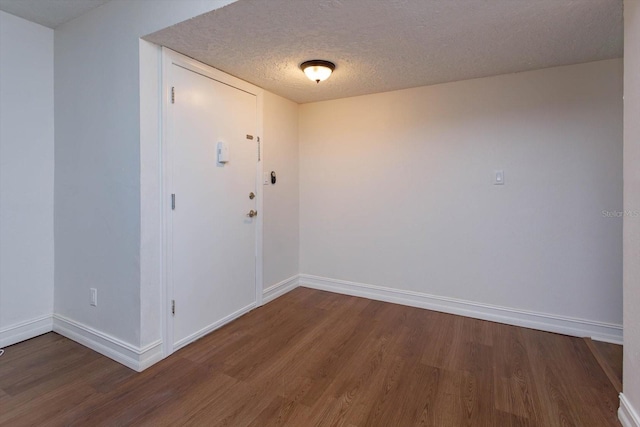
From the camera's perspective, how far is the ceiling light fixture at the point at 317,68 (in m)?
2.42

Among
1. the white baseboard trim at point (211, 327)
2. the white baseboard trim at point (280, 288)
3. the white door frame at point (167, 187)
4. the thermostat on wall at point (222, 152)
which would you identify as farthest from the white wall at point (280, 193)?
the white door frame at point (167, 187)

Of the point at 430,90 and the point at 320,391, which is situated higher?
the point at 430,90

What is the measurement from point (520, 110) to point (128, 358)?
3.53 m

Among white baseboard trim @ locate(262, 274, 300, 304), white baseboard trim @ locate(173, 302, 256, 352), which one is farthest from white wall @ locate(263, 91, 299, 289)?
white baseboard trim @ locate(173, 302, 256, 352)

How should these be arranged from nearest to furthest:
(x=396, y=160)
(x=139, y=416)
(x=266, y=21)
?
1. (x=139, y=416)
2. (x=266, y=21)
3. (x=396, y=160)

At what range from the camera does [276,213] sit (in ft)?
11.1

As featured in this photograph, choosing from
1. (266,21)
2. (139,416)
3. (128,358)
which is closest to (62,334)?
(128,358)

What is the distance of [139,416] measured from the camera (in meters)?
1.65

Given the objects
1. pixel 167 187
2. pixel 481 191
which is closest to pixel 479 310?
pixel 481 191

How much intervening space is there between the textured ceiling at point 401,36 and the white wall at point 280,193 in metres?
0.61

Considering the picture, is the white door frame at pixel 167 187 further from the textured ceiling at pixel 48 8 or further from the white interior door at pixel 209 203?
the textured ceiling at pixel 48 8

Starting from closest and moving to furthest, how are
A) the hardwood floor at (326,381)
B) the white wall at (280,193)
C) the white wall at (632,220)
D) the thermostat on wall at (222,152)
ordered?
the white wall at (632,220)
the hardwood floor at (326,381)
the thermostat on wall at (222,152)
the white wall at (280,193)

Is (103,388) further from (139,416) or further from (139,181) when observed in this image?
(139,181)

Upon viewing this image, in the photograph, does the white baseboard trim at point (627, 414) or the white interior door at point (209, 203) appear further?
the white interior door at point (209, 203)
